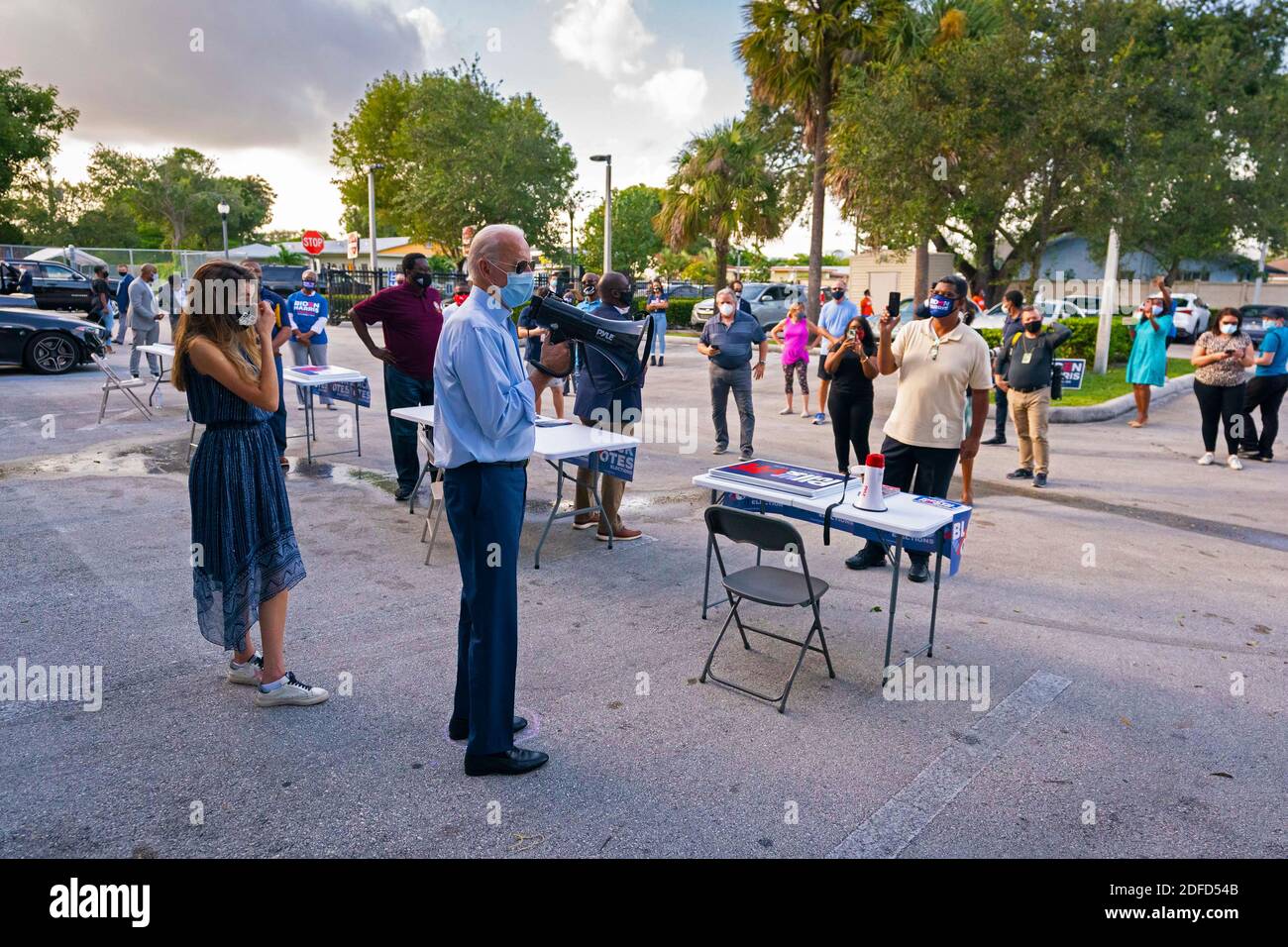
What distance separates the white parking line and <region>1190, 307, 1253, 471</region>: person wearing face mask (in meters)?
6.96

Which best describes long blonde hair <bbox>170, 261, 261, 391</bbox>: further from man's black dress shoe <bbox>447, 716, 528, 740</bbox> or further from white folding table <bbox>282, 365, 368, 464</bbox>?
white folding table <bbox>282, 365, 368, 464</bbox>

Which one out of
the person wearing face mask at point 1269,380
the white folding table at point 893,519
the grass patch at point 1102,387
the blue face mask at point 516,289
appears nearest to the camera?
the blue face mask at point 516,289

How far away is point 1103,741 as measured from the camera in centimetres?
373

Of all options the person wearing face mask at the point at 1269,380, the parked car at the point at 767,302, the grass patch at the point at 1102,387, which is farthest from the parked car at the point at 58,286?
the person wearing face mask at the point at 1269,380

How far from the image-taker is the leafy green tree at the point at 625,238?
44.7 m

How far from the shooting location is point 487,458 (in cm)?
310

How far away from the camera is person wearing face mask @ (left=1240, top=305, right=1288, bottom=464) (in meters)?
9.54

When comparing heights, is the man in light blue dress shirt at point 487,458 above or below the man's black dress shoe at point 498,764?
above

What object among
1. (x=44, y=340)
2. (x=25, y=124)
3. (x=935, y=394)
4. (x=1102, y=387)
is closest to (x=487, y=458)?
(x=935, y=394)

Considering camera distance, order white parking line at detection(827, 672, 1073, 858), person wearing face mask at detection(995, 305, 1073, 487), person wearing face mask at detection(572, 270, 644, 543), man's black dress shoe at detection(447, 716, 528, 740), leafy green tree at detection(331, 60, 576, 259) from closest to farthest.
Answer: white parking line at detection(827, 672, 1073, 858) → man's black dress shoe at detection(447, 716, 528, 740) → person wearing face mask at detection(572, 270, 644, 543) → person wearing face mask at detection(995, 305, 1073, 487) → leafy green tree at detection(331, 60, 576, 259)

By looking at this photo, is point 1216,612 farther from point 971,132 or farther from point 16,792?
point 971,132

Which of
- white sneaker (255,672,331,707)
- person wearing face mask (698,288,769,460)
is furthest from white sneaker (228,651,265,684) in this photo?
person wearing face mask (698,288,769,460)

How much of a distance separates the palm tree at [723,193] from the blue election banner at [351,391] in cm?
2118

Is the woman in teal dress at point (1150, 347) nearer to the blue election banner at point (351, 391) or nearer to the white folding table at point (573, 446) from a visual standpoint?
the white folding table at point (573, 446)
